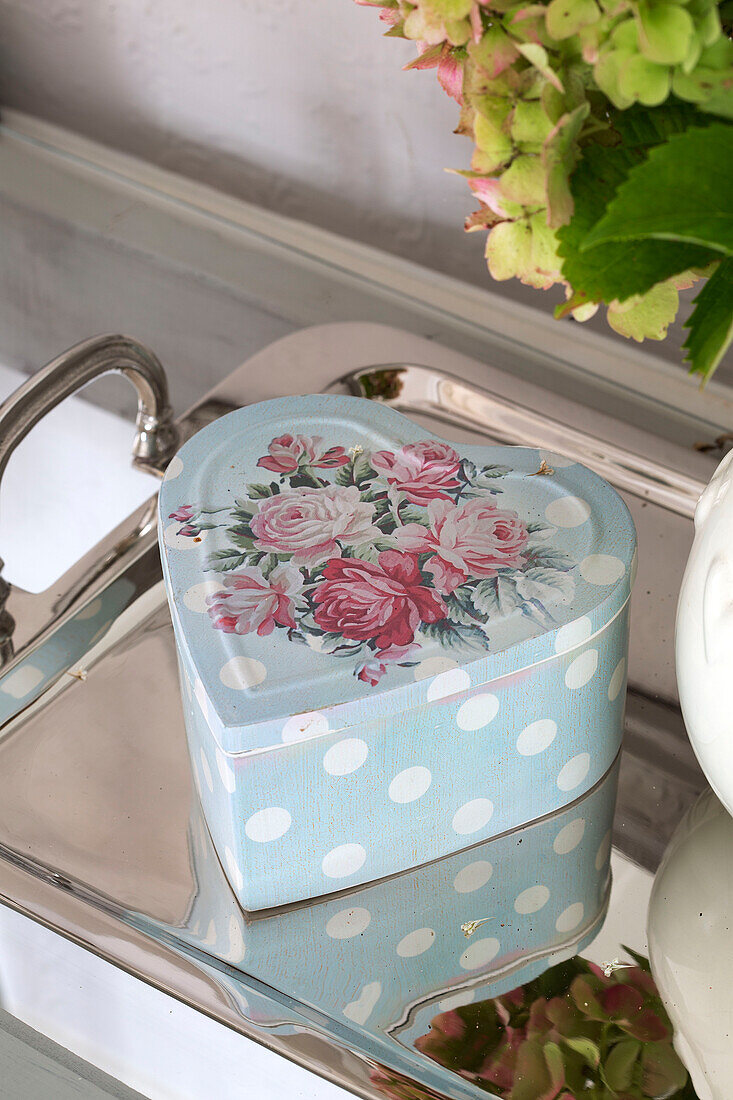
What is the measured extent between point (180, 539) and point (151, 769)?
0.08m

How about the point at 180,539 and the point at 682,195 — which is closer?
the point at 682,195

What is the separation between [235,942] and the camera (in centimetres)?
30

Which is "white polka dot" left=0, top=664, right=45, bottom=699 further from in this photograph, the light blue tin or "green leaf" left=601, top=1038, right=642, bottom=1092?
"green leaf" left=601, top=1038, right=642, bottom=1092

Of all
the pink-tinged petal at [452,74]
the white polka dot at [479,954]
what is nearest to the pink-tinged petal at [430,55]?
the pink-tinged petal at [452,74]

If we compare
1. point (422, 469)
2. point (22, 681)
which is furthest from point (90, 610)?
point (422, 469)

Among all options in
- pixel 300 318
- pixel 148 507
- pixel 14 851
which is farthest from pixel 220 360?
pixel 14 851

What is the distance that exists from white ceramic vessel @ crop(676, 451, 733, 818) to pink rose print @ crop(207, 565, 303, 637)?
0.09 metres

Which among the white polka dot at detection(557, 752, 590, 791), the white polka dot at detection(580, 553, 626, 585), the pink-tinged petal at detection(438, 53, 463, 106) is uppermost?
the pink-tinged petal at detection(438, 53, 463, 106)

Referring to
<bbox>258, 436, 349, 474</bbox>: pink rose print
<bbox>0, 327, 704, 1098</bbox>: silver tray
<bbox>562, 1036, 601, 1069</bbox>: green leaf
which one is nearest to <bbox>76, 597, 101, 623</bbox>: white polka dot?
<bbox>0, 327, 704, 1098</bbox>: silver tray

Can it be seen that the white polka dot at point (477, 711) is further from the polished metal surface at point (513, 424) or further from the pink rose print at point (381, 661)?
the polished metal surface at point (513, 424)

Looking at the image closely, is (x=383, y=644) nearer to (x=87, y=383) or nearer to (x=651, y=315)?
(x=651, y=315)

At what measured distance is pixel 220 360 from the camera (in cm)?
61

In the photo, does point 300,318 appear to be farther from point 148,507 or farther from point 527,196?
point 527,196

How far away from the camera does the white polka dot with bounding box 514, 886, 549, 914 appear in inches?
12.3
